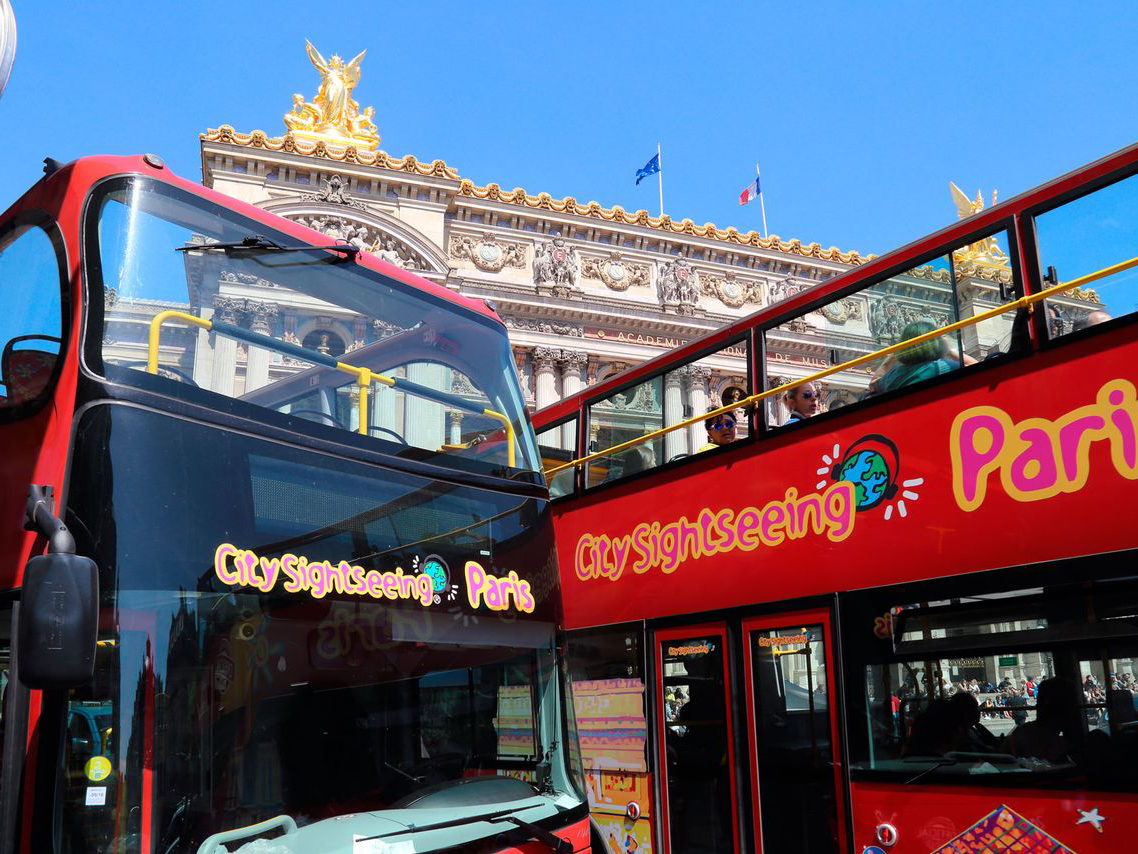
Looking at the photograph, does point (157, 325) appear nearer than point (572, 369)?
Yes

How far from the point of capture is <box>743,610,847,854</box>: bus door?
4.71m

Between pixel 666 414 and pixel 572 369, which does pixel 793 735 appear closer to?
pixel 666 414

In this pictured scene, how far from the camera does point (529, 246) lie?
36781 millimetres

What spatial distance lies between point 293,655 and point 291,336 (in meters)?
1.24

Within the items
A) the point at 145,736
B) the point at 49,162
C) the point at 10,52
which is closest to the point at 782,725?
the point at 145,736

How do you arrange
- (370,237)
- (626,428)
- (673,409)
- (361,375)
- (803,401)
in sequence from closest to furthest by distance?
1. (361,375)
2. (803,401)
3. (673,409)
4. (626,428)
5. (370,237)

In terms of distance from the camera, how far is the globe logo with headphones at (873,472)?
4.73 metres

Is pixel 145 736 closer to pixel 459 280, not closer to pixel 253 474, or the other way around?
pixel 253 474

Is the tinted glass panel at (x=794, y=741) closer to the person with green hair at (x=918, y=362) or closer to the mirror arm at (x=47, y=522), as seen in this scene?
the person with green hair at (x=918, y=362)

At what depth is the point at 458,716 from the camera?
11.6 ft

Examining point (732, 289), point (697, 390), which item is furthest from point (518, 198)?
point (697, 390)

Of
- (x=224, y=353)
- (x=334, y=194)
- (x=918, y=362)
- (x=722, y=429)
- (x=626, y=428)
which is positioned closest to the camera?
(x=224, y=353)

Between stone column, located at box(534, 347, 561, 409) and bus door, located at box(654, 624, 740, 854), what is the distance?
1212 inches

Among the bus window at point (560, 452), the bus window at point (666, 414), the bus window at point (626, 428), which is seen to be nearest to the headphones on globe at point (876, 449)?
the bus window at point (666, 414)
